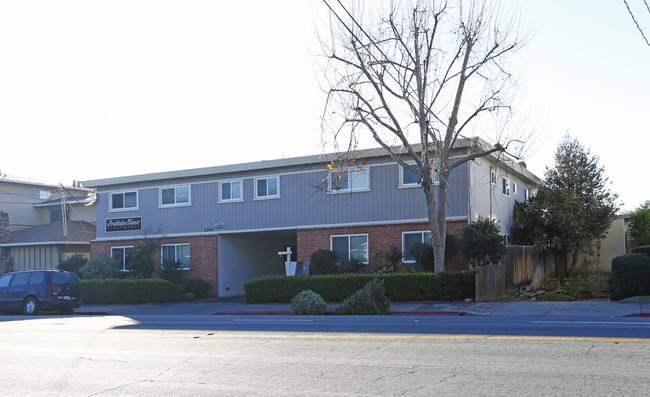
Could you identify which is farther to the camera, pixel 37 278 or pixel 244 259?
pixel 244 259

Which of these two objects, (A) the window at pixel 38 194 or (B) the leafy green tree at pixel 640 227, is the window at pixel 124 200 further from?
(B) the leafy green tree at pixel 640 227

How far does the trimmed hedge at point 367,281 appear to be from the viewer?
2220cm

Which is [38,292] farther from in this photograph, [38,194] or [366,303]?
[38,194]

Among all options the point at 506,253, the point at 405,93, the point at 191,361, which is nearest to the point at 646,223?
the point at 506,253

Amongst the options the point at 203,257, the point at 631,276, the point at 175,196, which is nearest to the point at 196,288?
the point at 203,257

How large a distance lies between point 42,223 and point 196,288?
1754 centimetres

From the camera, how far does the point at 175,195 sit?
105 ft

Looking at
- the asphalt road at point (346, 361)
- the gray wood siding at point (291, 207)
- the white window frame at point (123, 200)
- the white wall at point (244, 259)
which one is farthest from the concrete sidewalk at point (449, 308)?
the white window frame at point (123, 200)

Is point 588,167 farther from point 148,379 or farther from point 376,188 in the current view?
point 148,379

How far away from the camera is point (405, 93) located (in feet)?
74.8

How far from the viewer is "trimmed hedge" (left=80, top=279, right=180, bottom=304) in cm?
2773

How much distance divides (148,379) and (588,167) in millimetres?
33991

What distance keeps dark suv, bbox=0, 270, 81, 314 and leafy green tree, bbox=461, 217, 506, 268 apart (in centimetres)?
1468

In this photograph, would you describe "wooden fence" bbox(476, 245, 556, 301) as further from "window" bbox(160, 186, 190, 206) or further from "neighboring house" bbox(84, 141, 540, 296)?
"window" bbox(160, 186, 190, 206)
